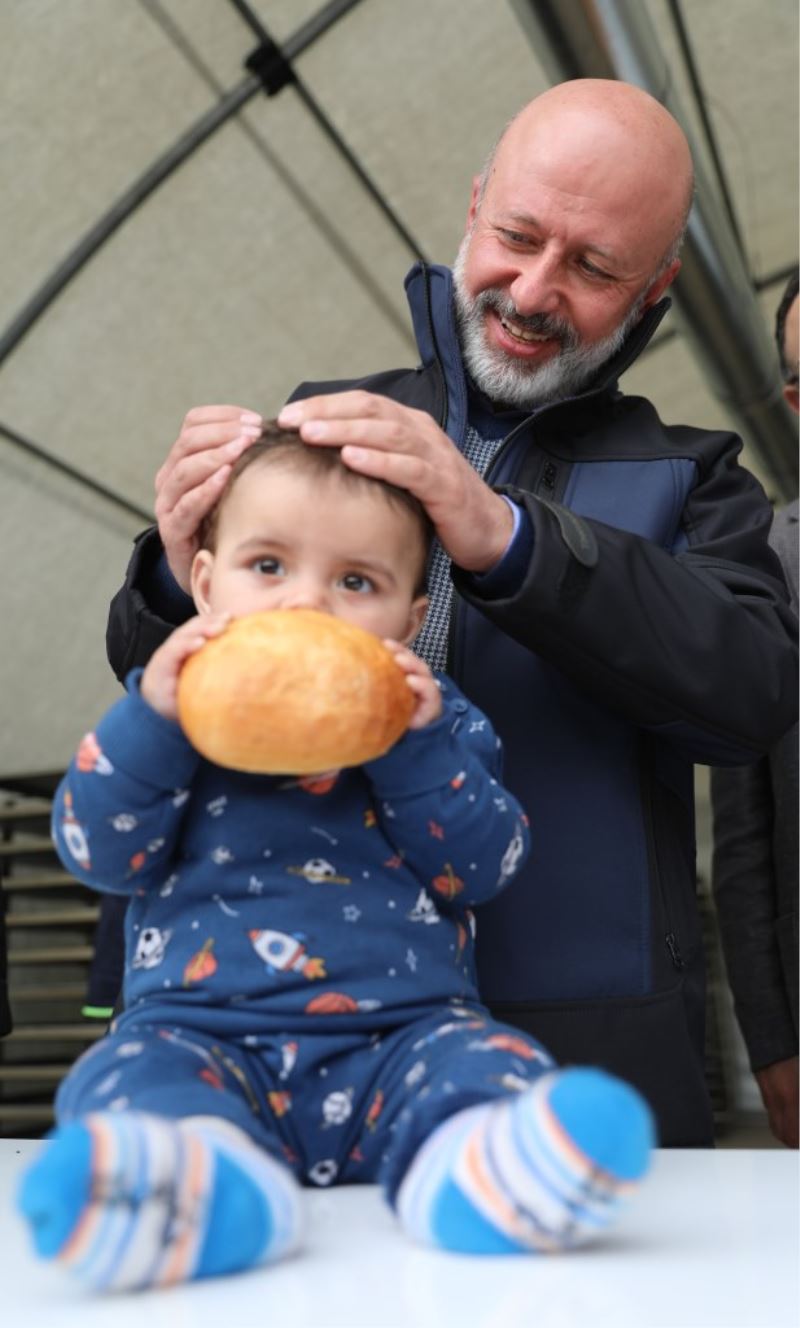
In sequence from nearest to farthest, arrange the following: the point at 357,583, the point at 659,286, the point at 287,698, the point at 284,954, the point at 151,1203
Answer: the point at 151,1203 → the point at 287,698 → the point at 284,954 → the point at 357,583 → the point at 659,286

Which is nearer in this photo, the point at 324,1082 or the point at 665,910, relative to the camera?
the point at 324,1082

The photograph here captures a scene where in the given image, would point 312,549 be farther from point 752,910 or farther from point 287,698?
point 752,910

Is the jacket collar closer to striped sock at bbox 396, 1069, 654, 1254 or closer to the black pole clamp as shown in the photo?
striped sock at bbox 396, 1069, 654, 1254

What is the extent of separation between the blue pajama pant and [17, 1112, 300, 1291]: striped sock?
4.1 inches

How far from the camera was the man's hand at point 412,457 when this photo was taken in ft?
3.74

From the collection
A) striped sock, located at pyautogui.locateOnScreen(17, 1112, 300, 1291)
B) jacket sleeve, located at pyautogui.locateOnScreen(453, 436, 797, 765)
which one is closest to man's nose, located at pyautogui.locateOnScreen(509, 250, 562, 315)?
jacket sleeve, located at pyautogui.locateOnScreen(453, 436, 797, 765)

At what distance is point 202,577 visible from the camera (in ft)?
4.07

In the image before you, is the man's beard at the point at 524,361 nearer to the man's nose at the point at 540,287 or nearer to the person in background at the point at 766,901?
the man's nose at the point at 540,287

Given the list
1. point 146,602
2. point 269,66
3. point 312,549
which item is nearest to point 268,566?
point 312,549

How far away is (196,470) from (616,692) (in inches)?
18.6

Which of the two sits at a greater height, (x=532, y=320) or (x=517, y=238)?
(x=517, y=238)

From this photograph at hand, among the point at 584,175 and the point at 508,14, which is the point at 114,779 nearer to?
the point at 584,175

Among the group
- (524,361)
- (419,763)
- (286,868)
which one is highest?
(524,361)

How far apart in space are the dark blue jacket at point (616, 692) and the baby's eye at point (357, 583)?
0.12m
